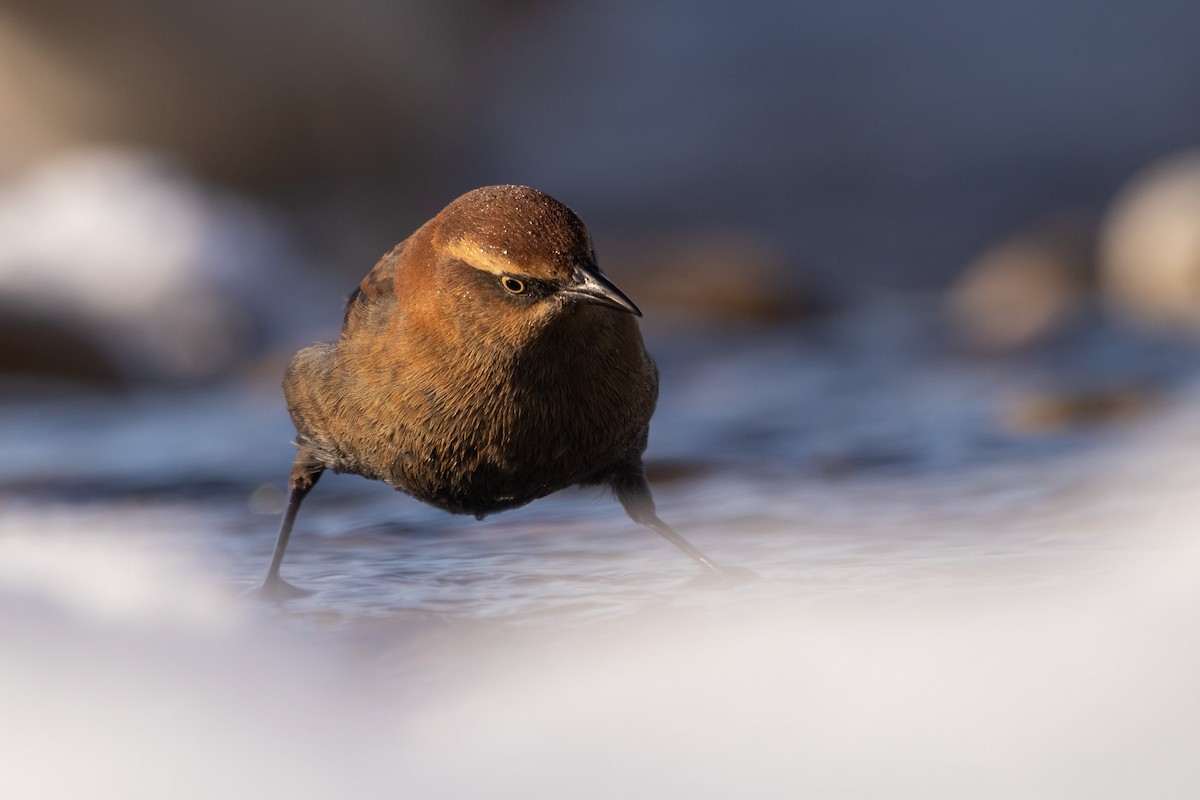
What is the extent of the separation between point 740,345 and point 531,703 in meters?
6.08

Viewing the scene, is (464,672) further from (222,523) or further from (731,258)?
(731,258)

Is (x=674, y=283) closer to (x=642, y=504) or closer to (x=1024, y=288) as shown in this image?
(x=1024, y=288)

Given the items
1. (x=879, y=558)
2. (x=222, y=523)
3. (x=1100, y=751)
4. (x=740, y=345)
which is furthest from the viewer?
(x=740, y=345)

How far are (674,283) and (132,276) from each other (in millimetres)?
3567

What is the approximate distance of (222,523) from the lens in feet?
20.5

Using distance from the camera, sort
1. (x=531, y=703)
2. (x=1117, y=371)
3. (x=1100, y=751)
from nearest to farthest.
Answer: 1. (x=1100, y=751)
2. (x=531, y=703)
3. (x=1117, y=371)

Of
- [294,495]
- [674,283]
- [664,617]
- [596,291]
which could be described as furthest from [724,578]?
[674,283]

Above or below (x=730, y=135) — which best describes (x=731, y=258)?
below

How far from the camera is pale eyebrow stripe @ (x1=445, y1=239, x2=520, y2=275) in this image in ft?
14.3

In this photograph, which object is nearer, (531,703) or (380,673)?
(531,703)

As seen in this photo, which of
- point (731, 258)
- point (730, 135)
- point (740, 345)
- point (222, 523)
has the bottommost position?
point (222, 523)

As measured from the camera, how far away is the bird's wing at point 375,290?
5035 mm

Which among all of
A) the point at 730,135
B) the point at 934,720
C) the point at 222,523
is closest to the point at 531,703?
the point at 934,720

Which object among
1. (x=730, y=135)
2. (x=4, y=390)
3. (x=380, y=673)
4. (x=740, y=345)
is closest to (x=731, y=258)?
(x=740, y=345)
